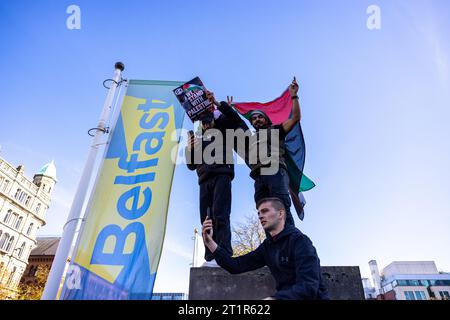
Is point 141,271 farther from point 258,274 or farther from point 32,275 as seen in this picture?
point 32,275

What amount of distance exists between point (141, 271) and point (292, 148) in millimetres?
3745

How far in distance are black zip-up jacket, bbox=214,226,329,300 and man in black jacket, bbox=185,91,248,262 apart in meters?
0.60

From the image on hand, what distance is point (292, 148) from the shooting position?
226 inches

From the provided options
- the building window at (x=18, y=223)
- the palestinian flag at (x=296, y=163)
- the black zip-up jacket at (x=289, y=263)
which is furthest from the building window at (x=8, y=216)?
the black zip-up jacket at (x=289, y=263)

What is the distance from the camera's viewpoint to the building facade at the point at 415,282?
41344 millimetres

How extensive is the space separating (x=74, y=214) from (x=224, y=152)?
3041 mm

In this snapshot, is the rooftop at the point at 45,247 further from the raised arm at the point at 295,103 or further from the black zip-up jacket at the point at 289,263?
the raised arm at the point at 295,103

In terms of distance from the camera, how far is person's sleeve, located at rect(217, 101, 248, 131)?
5.25 m

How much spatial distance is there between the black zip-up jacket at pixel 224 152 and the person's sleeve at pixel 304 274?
2.06m

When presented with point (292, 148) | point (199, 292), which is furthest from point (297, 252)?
point (292, 148)

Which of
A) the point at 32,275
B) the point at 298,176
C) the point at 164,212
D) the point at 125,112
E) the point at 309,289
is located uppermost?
the point at 32,275

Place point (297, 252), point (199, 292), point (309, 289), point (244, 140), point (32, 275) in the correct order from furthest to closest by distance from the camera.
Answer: point (32, 275) < point (244, 140) < point (199, 292) < point (297, 252) < point (309, 289)

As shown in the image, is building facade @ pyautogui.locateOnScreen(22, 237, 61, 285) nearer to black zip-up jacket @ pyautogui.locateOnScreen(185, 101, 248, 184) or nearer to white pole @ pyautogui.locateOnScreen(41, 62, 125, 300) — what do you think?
white pole @ pyautogui.locateOnScreen(41, 62, 125, 300)

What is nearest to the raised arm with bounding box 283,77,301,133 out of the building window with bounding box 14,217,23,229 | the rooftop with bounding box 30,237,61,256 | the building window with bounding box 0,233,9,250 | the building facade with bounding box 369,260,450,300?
the building facade with bounding box 369,260,450,300
